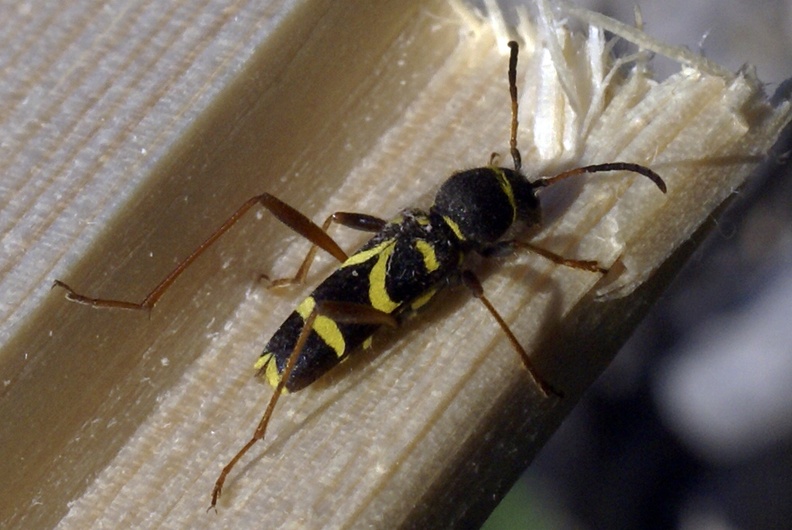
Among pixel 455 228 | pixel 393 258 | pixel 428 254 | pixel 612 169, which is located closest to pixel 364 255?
pixel 393 258

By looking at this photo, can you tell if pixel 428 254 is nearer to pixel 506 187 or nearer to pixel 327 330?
pixel 506 187

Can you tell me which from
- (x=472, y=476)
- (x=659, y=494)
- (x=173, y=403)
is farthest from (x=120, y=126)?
(x=659, y=494)

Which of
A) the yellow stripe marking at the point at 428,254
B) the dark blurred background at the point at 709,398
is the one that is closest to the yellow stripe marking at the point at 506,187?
the yellow stripe marking at the point at 428,254

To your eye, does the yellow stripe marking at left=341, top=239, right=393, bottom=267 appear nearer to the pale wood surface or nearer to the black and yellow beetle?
the black and yellow beetle

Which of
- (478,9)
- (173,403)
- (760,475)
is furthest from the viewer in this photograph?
(760,475)

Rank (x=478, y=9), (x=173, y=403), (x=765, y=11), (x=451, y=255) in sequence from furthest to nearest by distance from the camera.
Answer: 1. (x=765, y=11)
2. (x=451, y=255)
3. (x=478, y=9)
4. (x=173, y=403)

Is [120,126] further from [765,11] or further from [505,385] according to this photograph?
[765,11]

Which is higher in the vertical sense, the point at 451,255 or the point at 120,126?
the point at 120,126
